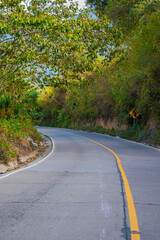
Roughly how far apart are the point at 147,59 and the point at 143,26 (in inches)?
96.4

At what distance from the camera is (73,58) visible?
17.8 meters

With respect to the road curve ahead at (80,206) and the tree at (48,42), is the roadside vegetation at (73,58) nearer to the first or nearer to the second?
the tree at (48,42)

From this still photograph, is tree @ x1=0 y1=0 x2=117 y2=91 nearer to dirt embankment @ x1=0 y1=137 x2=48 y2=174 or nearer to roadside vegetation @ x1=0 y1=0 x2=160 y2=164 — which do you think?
roadside vegetation @ x1=0 y1=0 x2=160 y2=164

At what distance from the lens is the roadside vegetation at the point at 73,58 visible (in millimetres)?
13633

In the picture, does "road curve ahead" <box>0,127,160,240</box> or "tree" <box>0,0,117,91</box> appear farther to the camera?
"tree" <box>0,0,117,91</box>

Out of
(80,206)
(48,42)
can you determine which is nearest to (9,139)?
(48,42)

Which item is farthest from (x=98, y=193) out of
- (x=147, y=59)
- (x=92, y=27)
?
(x=147, y=59)

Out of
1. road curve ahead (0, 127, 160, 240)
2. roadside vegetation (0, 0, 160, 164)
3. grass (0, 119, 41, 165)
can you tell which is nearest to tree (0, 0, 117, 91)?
roadside vegetation (0, 0, 160, 164)

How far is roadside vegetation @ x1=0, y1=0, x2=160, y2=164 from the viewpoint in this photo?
13633mm

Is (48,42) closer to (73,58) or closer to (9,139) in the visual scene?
(73,58)

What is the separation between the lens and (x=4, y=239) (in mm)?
4863

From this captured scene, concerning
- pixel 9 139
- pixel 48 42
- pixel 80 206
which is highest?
pixel 48 42

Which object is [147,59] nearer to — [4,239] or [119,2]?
[119,2]

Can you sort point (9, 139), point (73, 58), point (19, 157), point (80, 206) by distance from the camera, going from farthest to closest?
point (73, 58)
point (9, 139)
point (19, 157)
point (80, 206)
